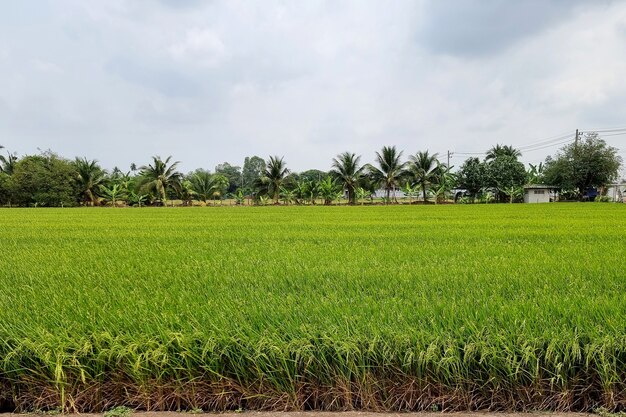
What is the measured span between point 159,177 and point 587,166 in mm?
42667

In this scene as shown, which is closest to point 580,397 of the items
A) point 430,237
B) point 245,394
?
point 245,394

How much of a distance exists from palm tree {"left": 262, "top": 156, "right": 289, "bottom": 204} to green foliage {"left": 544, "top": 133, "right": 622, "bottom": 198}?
28233mm

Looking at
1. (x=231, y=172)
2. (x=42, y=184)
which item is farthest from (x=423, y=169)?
(x=231, y=172)

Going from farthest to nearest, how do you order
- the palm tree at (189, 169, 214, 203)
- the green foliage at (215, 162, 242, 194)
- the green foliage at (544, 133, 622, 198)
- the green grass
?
the green foliage at (215, 162, 242, 194)
the palm tree at (189, 169, 214, 203)
the green foliage at (544, 133, 622, 198)
the green grass

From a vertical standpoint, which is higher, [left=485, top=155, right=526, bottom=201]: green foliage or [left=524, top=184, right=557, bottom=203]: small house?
[left=485, top=155, right=526, bottom=201]: green foliage

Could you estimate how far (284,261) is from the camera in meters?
5.27

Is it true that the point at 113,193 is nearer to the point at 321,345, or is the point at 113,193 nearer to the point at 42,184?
the point at 42,184

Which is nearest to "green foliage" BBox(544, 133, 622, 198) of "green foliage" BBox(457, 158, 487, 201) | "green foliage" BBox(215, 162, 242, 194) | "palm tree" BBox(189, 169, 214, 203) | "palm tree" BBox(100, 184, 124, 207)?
"green foliage" BBox(457, 158, 487, 201)

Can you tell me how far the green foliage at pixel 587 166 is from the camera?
35125 millimetres

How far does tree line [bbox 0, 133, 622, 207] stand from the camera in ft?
119

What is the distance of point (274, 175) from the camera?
130 ft

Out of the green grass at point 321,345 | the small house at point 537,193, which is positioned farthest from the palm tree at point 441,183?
the green grass at point 321,345

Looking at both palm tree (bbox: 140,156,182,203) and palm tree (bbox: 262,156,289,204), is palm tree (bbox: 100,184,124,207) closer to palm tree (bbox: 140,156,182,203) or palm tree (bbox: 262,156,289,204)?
palm tree (bbox: 140,156,182,203)

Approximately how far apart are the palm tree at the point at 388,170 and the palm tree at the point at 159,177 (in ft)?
69.5
